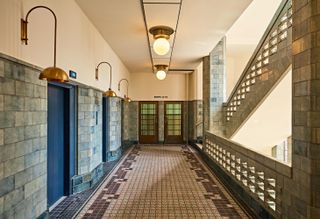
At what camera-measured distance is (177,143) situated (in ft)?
33.7

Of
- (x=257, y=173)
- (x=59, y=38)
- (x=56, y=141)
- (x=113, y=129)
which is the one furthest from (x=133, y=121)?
(x=257, y=173)

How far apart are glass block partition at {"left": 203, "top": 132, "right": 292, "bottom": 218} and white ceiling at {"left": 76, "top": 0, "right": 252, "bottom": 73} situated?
209 centimetres

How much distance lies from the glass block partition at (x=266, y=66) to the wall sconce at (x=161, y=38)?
161 centimetres

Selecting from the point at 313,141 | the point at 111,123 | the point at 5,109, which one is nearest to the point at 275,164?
the point at 313,141

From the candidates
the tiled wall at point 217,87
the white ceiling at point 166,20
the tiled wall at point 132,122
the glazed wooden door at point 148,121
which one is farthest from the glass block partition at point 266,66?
the tiled wall at point 132,122

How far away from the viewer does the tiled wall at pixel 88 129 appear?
4.10 metres

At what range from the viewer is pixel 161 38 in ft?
14.6

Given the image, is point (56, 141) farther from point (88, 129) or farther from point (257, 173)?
point (257, 173)

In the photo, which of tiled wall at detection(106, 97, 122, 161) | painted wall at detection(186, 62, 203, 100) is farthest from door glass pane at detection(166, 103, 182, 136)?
tiled wall at detection(106, 97, 122, 161)

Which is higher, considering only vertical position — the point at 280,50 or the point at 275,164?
the point at 280,50

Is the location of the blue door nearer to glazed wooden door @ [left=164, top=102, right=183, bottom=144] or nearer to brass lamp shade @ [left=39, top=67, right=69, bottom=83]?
brass lamp shade @ [left=39, top=67, right=69, bottom=83]

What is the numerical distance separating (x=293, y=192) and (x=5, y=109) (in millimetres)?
2543

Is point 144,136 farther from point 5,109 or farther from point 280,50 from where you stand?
point 5,109

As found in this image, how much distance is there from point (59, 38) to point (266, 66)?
10.2ft
